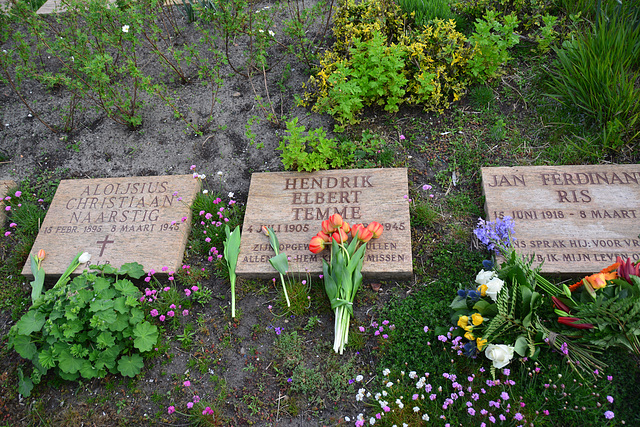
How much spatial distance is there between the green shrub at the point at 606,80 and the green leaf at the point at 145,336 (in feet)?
10.9

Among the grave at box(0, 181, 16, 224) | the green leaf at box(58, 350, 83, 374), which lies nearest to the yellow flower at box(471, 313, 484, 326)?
the green leaf at box(58, 350, 83, 374)

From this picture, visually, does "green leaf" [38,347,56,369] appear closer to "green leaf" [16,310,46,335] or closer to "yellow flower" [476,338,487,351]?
"green leaf" [16,310,46,335]

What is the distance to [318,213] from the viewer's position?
10.6 feet

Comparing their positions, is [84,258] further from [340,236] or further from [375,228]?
[375,228]

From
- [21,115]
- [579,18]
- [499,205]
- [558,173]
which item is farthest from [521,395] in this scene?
[21,115]

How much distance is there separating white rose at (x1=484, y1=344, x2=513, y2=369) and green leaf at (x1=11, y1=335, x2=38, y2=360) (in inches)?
101

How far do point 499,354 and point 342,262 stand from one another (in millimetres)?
979

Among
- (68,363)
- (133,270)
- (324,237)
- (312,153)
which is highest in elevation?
(312,153)

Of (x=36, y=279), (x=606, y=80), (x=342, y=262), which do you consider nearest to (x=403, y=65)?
(x=606, y=80)

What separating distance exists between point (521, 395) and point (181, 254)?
2.27 m

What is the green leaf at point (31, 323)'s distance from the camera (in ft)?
8.73

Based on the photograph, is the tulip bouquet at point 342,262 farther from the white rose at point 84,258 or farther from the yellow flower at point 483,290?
the white rose at point 84,258

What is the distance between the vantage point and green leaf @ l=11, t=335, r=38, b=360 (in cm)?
271

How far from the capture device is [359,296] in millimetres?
2965
